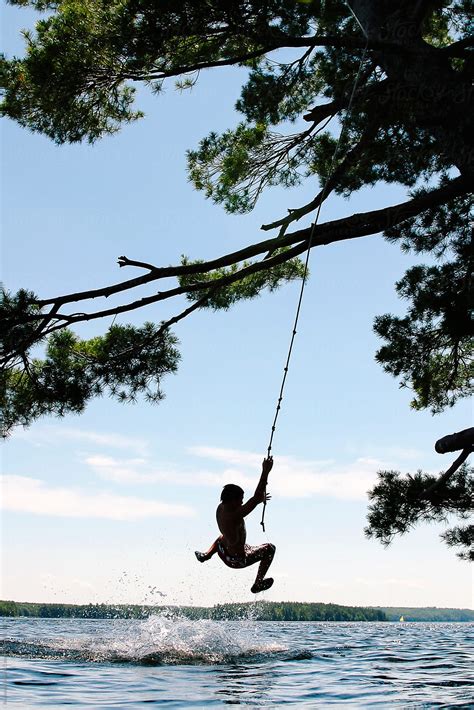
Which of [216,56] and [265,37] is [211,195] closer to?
[216,56]

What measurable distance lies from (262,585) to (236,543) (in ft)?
1.78

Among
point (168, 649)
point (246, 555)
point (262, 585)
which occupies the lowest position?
point (168, 649)

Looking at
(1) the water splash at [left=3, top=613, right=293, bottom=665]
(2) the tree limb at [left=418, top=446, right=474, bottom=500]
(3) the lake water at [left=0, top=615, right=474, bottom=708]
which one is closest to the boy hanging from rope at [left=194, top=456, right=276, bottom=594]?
(3) the lake water at [left=0, top=615, right=474, bottom=708]

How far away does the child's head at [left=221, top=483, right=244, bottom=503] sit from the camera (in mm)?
7434

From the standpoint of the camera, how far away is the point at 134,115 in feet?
31.3

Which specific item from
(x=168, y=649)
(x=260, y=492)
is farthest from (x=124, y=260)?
(x=168, y=649)

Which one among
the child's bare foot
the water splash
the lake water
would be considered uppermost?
the child's bare foot

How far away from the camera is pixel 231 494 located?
293 inches

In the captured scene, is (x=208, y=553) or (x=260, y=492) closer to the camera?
(x=260, y=492)

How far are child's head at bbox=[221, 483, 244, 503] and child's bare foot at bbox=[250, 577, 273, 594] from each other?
95 cm

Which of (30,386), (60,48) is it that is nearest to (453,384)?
(30,386)

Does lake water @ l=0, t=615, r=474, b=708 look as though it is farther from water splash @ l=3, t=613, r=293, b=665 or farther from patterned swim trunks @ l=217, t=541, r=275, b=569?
patterned swim trunks @ l=217, t=541, r=275, b=569

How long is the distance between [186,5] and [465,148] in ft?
9.78

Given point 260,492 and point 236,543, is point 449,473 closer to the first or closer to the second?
point 260,492
